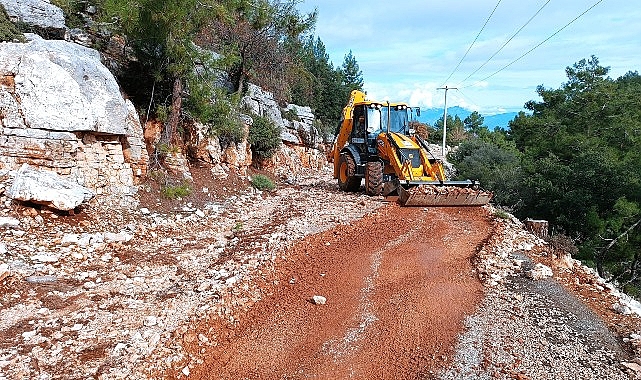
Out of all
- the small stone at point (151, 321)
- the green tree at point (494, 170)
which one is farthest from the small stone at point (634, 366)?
the green tree at point (494, 170)

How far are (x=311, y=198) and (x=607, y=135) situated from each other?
19553 millimetres

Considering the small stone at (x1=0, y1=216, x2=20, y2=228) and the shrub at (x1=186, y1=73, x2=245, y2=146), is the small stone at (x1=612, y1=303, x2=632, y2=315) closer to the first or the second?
the small stone at (x1=0, y1=216, x2=20, y2=228)

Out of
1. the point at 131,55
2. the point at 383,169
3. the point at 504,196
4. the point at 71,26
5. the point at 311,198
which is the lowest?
the point at 504,196

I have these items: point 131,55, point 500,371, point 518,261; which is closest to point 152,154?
point 131,55

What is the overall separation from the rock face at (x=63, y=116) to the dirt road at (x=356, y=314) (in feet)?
13.5

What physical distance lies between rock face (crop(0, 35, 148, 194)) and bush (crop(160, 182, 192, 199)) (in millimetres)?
683

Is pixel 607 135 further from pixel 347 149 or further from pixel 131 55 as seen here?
pixel 131 55

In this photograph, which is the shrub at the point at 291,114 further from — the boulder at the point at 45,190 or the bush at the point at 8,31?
the boulder at the point at 45,190

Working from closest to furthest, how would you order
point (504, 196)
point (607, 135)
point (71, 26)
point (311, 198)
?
1. point (71, 26)
2. point (311, 198)
3. point (504, 196)
4. point (607, 135)

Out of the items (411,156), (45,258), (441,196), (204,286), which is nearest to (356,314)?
(204,286)

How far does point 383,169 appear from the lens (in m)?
12.1

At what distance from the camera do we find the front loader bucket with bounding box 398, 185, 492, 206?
10023 millimetres

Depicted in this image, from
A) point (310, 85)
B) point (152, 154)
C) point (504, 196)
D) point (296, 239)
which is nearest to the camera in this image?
point (296, 239)

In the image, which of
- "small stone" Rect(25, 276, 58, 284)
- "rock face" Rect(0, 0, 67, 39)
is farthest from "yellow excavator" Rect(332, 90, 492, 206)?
"rock face" Rect(0, 0, 67, 39)
